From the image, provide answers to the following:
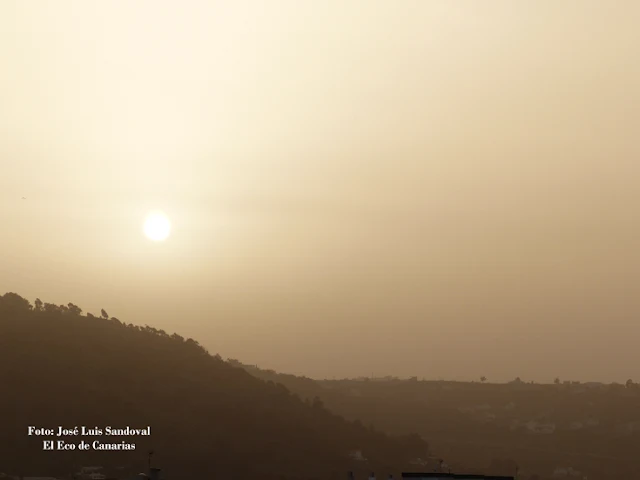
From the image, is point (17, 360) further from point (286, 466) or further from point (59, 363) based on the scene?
point (286, 466)

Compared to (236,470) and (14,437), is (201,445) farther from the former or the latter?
(14,437)

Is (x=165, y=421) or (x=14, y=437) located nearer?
(x=14, y=437)

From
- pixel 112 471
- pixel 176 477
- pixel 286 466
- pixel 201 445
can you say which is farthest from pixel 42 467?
pixel 286 466

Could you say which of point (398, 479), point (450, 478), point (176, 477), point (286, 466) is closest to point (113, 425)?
point (176, 477)

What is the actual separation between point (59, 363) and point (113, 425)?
70.1 ft

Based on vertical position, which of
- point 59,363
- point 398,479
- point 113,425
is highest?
point 59,363

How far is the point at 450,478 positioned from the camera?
9425 cm

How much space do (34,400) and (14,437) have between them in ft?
56.6

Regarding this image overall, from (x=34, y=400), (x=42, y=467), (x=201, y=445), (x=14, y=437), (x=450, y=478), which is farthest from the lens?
(x=201, y=445)

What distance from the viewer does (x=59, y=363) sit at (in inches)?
7805

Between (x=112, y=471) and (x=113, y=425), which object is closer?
(x=112, y=471)

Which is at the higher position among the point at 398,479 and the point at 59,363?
the point at 59,363

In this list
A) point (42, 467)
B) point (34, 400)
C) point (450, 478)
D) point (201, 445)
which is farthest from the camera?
point (201, 445)

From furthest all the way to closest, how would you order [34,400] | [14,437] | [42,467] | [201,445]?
[201,445]
[34,400]
[14,437]
[42,467]
